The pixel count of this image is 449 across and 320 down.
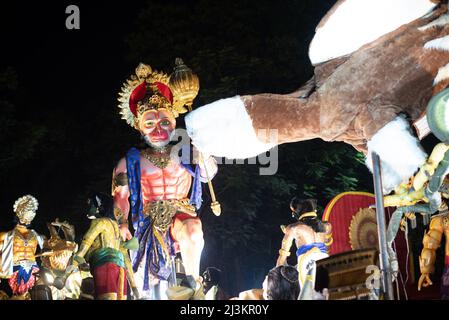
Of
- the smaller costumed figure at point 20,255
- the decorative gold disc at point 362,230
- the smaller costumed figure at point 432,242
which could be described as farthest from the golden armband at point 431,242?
the smaller costumed figure at point 20,255

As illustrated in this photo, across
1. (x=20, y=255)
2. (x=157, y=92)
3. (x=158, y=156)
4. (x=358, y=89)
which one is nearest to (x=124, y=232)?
(x=158, y=156)

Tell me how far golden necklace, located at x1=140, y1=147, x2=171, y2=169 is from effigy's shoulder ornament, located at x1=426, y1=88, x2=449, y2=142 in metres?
2.46

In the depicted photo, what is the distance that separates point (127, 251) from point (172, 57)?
19.0 feet

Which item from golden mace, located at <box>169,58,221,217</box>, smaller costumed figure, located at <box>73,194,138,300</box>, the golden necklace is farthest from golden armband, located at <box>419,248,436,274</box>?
smaller costumed figure, located at <box>73,194,138,300</box>

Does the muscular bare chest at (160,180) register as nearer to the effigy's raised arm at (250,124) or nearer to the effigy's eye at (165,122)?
the effigy's eye at (165,122)

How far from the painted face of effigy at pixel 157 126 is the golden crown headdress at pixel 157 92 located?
0.05 metres

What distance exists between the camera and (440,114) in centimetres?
394

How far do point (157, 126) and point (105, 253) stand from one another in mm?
1341

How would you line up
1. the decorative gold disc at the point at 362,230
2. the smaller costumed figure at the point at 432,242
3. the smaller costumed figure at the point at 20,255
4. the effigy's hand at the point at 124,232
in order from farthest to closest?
the decorative gold disc at the point at 362,230, the smaller costumed figure at the point at 432,242, the smaller costumed figure at the point at 20,255, the effigy's hand at the point at 124,232

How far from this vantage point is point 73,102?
1129 cm

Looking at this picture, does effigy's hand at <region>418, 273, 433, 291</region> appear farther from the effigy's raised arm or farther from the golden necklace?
the effigy's raised arm

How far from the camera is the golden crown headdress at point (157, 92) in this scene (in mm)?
5742

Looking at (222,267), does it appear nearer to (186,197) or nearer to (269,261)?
(269,261)

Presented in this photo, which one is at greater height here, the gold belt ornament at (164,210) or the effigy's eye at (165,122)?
the effigy's eye at (165,122)
